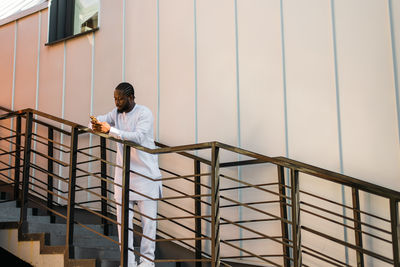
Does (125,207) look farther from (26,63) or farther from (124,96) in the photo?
(26,63)

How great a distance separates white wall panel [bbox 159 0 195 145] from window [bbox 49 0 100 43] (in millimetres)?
987

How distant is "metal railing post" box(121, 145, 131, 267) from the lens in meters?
2.83

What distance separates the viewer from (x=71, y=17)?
5.12 metres

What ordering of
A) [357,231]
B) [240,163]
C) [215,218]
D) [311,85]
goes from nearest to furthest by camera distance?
[215,218] < [357,231] < [311,85] < [240,163]

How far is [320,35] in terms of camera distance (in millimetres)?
3279

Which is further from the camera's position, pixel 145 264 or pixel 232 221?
pixel 232 221

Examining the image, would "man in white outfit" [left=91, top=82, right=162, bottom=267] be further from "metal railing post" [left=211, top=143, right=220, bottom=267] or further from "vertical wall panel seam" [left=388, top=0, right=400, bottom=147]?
"vertical wall panel seam" [left=388, top=0, right=400, bottom=147]

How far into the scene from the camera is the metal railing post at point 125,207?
2.83m

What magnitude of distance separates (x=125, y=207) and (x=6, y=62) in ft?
11.2

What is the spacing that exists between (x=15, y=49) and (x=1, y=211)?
226cm

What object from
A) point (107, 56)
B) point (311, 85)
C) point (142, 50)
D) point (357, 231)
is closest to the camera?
point (357, 231)

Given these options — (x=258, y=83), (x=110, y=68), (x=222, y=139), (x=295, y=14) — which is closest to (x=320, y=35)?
(x=295, y=14)

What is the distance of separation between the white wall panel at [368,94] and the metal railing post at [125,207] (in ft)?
4.46

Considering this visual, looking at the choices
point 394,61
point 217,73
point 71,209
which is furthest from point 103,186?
point 394,61
